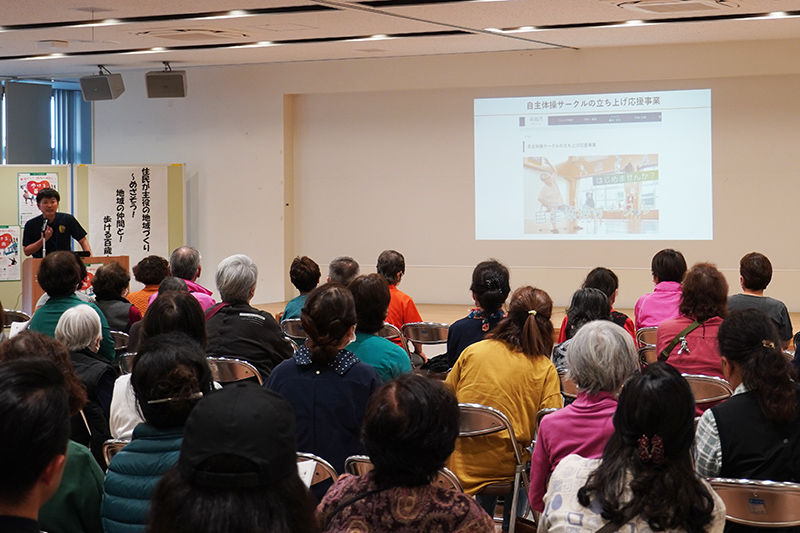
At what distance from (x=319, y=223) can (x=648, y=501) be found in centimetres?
Result: 904

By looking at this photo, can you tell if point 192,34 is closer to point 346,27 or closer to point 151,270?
point 346,27

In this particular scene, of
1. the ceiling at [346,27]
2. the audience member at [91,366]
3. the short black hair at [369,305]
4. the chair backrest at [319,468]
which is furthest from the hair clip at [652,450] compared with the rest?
the ceiling at [346,27]

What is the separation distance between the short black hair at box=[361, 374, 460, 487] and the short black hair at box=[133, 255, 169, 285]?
3.99m

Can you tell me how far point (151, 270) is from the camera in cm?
546

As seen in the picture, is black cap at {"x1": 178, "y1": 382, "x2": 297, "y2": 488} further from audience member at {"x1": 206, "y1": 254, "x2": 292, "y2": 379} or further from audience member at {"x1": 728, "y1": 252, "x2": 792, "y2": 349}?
audience member at {"x1": 728, "y1": 252, "x2": 792, "y2": 349}

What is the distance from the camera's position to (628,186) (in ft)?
30.7

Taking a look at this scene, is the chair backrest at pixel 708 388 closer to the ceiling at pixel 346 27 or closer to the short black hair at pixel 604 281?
the short black hair at pixel 604 281

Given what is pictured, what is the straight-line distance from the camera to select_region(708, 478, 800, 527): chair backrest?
2.12m

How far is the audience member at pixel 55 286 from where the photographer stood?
14.2ft

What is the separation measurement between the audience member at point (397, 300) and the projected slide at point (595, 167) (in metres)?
4.57

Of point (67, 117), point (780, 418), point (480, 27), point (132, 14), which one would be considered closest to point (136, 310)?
point (132, 14)

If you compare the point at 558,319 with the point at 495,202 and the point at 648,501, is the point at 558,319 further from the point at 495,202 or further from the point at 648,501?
the point at 648,501

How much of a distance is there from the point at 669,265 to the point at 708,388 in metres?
1.86

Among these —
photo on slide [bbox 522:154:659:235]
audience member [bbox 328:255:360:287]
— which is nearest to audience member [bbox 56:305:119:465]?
audience member [bbox 328:255:360:287]
